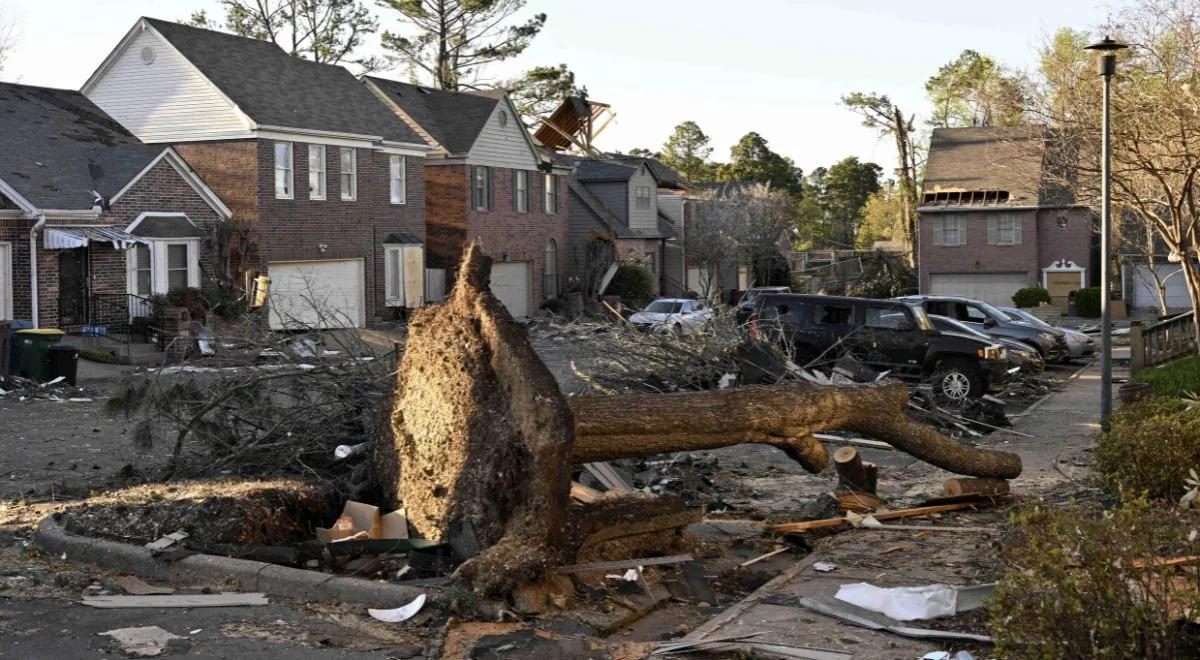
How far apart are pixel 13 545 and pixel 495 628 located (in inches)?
178

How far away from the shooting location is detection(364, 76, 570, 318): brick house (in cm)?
4225

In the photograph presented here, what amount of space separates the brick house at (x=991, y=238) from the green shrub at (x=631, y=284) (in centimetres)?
1200

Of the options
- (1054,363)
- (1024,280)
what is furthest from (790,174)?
(1054,363)

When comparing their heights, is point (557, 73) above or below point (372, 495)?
above

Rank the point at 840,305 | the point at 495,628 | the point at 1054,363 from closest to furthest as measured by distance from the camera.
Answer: the point at 495,628 < the point at 840,305 < the point at 1054,363

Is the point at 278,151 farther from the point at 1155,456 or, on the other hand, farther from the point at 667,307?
the point at 1155,456

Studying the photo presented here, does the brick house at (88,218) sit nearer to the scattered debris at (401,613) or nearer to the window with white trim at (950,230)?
the scattered debris at (401,613)

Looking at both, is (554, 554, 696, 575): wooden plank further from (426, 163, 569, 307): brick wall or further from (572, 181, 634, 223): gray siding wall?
(572, 181, 634, 223): gray siding wall

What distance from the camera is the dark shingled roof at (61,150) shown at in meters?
27.2

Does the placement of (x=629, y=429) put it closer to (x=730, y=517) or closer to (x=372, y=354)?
(x=730, y=517)

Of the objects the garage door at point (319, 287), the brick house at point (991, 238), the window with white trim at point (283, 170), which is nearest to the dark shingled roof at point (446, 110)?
the garage door at point (319, 287)

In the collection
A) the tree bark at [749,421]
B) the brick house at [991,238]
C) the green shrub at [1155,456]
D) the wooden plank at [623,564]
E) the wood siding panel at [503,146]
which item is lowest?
the wooden plank at [623,564]

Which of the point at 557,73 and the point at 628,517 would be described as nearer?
the point at 628,517

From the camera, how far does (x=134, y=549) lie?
363 inches
